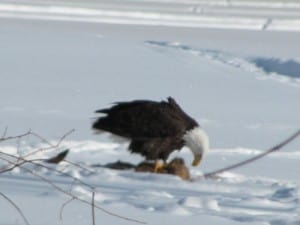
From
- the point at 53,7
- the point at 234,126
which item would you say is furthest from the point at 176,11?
the point at 234,126

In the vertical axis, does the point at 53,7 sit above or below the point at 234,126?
above

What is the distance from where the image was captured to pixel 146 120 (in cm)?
643

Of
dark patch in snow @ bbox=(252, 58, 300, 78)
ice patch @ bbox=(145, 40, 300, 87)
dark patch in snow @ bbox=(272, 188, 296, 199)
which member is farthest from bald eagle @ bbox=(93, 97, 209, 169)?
dark patch in snow @ bbox=(252, 58, 300, 78)

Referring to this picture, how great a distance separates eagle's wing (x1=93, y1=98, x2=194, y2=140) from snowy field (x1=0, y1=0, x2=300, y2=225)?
0.31m

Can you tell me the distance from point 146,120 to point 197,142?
34cm

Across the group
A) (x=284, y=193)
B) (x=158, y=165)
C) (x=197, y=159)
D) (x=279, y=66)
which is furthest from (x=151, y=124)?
(x=279, y=66)

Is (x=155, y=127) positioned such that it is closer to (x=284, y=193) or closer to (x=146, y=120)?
(x=146, y=120)

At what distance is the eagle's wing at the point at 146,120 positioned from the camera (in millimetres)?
6426

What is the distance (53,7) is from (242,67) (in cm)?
818

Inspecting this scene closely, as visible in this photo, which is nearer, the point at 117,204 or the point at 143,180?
the point at 117,204

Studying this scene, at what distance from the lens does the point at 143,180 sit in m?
5.65

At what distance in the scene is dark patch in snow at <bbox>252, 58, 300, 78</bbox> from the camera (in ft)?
43.3

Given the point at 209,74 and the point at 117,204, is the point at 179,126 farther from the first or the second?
the point at 209,74

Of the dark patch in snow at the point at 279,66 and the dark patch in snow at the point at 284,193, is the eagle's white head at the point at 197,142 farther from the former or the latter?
the dark patch in snow at the point at 279,66
